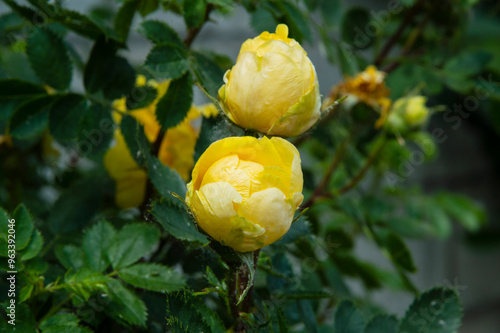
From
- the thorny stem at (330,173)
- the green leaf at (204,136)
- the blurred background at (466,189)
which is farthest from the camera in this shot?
the blurred background at (466,189)

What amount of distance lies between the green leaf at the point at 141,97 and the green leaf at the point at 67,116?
0.04 m

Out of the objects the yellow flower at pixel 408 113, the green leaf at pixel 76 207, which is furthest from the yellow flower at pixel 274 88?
the yellow flower at pixel 408 113

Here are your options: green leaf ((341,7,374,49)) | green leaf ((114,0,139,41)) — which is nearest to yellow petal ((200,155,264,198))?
green leaf ((114,0,139,41))

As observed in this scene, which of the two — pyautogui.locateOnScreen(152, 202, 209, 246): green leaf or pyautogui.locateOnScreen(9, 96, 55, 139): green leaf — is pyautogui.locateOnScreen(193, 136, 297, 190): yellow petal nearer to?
pyautogui.locateOnScreen(152, 202, 209, 246): green leaf

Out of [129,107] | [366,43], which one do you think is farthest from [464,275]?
[129,107]

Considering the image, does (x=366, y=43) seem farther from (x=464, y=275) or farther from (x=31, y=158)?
(x=464, y=275)

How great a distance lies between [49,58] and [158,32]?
108 millimetres

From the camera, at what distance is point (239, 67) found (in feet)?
0.90

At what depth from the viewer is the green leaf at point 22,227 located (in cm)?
30

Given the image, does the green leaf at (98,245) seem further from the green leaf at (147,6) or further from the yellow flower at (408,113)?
the yellow flower at (408,113)

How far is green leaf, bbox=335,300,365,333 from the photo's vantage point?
0.37 metres

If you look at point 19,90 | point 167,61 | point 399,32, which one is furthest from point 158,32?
point 399,32

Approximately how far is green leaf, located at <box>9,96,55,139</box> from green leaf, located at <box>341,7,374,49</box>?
396 millimetres

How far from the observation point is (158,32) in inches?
Answer: 14.4
